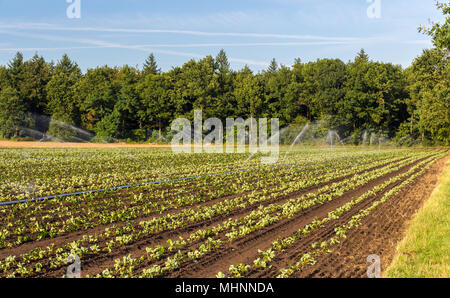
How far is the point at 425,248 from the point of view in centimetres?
713

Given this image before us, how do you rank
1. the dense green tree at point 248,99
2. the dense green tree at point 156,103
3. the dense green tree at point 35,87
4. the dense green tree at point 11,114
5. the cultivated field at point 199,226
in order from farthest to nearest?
the dense green tree at point 248,99 < the dense green tree at point 35,87 < the dense green tree at point 156,103 < the dense green tree at point 11,114 < the cultivated field at point 199,226

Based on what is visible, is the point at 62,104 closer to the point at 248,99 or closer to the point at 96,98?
the point at 96,98

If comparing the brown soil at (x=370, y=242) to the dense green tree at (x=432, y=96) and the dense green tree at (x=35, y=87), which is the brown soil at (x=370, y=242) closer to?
the dense green tree at (x=432, y=96)

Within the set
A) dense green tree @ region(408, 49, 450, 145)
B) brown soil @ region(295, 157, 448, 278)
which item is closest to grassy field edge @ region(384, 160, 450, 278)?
brown soil @ region(295, 157, 448, 278)

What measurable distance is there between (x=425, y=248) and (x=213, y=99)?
62097 mm

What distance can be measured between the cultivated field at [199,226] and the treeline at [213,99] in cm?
5068

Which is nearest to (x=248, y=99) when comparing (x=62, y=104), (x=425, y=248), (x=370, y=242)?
(x=62, y=104)

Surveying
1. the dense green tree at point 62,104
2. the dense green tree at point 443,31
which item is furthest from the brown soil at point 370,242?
the dense green tree at point 62,104

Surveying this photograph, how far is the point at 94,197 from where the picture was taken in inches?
478

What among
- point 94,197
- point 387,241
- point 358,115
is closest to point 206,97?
point 358,115

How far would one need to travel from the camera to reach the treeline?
63750 mm

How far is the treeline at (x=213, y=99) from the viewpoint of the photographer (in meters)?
63.8

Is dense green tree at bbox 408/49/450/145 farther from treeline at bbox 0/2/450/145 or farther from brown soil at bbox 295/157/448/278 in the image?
brown soil at bbox 295/157/448/278
